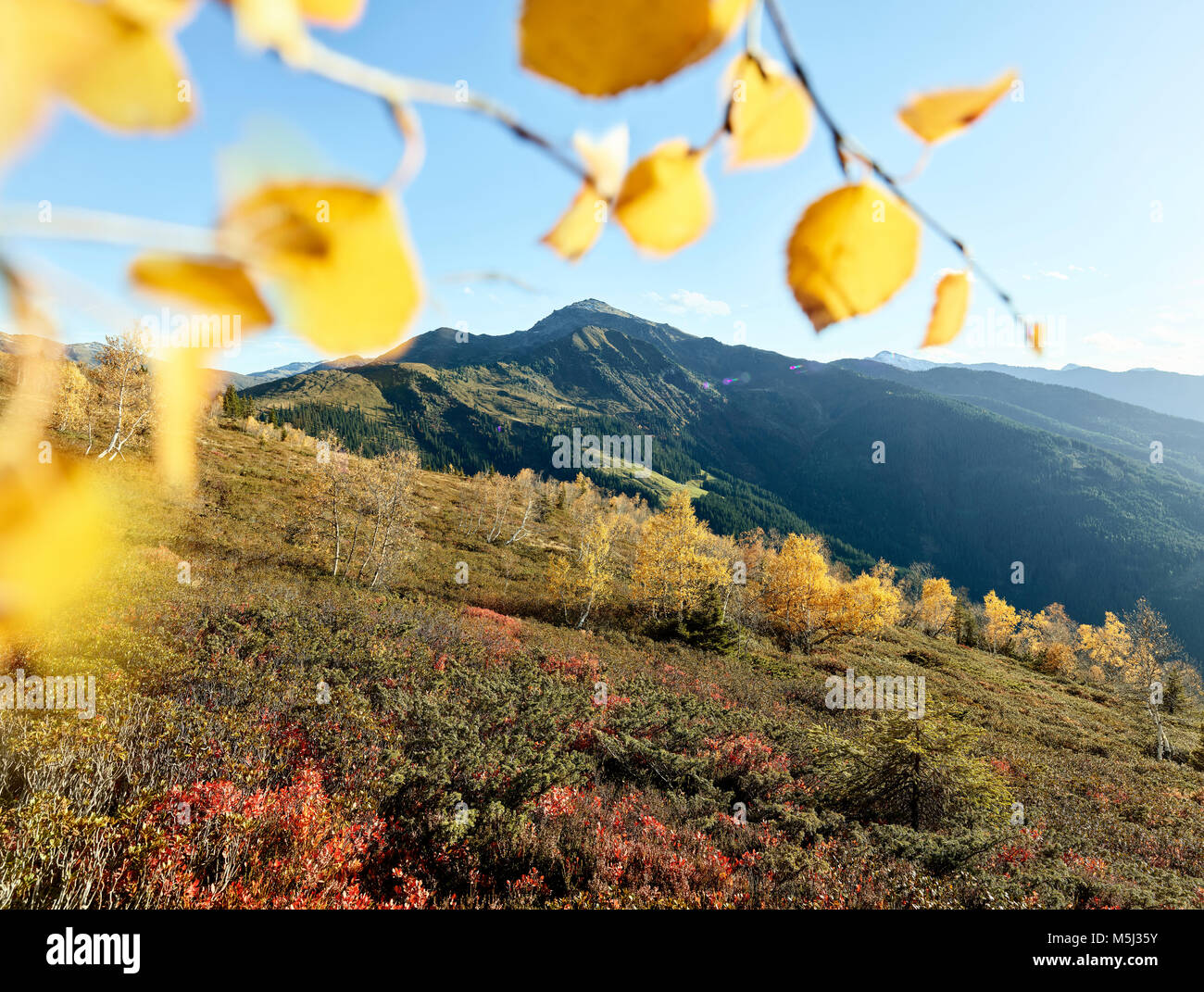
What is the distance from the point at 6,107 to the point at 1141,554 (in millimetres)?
112755

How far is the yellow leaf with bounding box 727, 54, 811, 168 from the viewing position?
0.38 metres

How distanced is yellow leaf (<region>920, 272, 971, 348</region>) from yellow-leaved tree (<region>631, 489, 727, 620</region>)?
18835 mm

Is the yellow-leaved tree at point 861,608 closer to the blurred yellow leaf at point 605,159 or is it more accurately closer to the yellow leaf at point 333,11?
the blurred yellow leaf at point 605,159

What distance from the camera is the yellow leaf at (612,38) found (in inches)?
8.5

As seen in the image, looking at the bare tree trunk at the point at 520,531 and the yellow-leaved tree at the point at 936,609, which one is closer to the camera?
the bare tree trunk at the point at 520,531

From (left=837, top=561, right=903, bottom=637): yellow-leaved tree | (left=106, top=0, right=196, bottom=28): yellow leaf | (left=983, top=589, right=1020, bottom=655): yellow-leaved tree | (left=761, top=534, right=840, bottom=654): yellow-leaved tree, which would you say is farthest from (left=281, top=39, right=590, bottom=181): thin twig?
(left=983, top=589, right=1020, bottom=655): yellow-leaved tree

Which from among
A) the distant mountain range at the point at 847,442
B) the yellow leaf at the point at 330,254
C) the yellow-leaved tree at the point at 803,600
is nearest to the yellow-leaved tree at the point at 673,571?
the yellow-leaved tree at the point at 803,600

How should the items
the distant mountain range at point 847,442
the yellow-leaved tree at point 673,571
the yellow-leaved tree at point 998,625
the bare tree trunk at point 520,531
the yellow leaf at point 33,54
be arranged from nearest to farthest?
the yellow leaf at point 33,54
the yellow-leaved tree at point 673,571
the bare tree trunk at point 520,531
the yellow-leaved tree at point 998,625
the distant mountain range at point 847,442

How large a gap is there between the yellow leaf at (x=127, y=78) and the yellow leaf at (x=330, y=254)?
7 centimetres

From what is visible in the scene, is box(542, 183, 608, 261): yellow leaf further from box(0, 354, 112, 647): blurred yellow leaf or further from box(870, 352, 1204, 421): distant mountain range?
box(870, 352, 1204, 421): distant mountain range

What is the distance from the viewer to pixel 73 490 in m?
0.36
